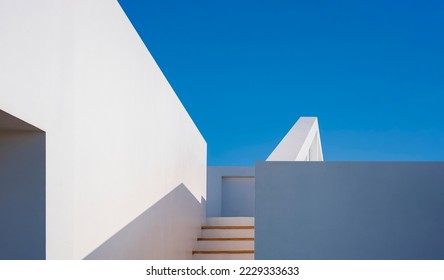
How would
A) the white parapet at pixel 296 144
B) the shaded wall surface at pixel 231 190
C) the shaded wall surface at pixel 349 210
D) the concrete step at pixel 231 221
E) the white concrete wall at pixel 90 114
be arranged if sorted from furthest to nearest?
the shaded wall surface at pixel 231 190 < the concrete step at pixel 231 221 < the white parapet at pixel 296 144 < the shaded wall surface at pixel 349 210 < the white concrete wall at pixel 90 114

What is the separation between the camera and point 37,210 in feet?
7.37

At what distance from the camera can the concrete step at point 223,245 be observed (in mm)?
6562

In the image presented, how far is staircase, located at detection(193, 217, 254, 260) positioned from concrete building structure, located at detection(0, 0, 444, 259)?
6.47ft

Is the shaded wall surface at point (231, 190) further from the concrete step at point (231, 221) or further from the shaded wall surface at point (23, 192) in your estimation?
the shaded wall surface at point (23, 192)

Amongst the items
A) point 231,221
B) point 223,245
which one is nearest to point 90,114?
point 223,245

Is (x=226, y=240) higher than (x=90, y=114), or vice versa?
(x=90, y=114)

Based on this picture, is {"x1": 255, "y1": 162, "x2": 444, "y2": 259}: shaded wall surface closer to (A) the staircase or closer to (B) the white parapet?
(B) the white parapet

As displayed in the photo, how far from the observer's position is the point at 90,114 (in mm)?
2785

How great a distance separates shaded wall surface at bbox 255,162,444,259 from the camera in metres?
2.96

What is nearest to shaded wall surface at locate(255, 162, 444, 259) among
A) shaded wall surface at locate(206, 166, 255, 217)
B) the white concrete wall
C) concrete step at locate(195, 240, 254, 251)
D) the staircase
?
the white concrete wall

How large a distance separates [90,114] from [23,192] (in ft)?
2.36

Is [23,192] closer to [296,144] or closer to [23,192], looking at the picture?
[23,192]

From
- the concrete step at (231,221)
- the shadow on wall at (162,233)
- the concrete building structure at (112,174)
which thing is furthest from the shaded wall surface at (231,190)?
the concrete building structure at (112,174)
